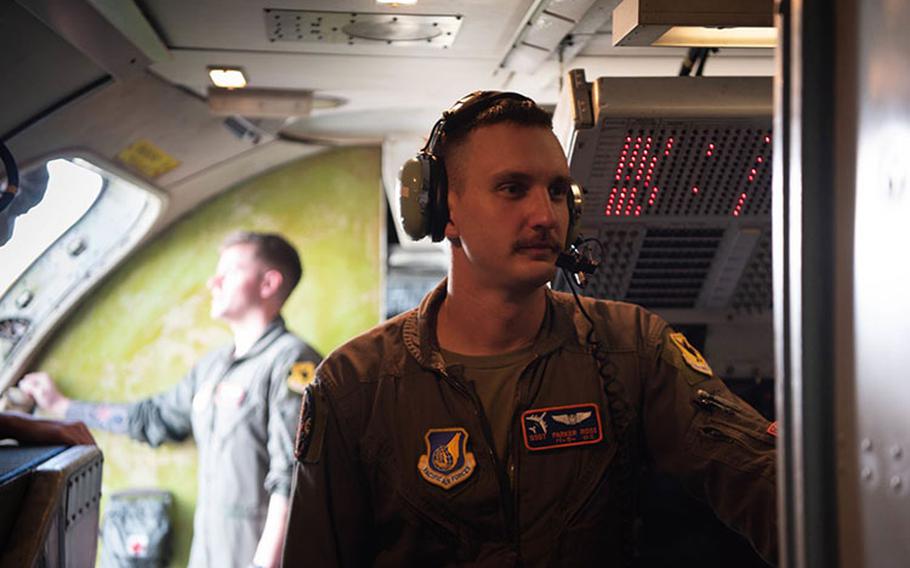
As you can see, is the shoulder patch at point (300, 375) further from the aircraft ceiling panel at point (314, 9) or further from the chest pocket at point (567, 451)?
the chest pocket at point (567, 451)

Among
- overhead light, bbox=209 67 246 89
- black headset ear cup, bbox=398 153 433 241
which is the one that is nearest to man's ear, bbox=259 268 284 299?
overhead light, bbox=209 67 246 89

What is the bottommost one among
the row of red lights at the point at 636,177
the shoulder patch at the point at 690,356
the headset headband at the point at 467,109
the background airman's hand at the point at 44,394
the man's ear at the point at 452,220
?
the background airman's hand at the point at 44,394

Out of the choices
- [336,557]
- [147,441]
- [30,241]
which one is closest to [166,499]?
[147,441]

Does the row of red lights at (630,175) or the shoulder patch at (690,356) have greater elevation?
the row of red lights at (630,175)

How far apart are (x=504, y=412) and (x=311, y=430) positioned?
442 mm

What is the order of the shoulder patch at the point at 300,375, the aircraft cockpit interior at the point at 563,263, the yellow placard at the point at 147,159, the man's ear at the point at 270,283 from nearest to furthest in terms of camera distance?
the aircraft cockpit interior at the point at 563,263 → the yellow placard at the point at 147,159 → the shoulder patch at the point at 300,375 → the man's ear at the point at 270,283

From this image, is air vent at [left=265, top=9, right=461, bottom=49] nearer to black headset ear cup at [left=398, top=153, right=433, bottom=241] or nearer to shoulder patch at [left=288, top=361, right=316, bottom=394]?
black headset ear cup at [left=398, top=153, right=433, bottom=241]

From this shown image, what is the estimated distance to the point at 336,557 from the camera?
221 cm

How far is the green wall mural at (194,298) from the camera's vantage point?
6090 mm

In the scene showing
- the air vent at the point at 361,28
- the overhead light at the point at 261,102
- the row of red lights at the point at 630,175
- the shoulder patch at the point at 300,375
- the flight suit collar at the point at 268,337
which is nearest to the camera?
the row of red lights at the point at 630,175

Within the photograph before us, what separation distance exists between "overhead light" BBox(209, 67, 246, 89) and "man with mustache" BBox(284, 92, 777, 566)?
6.49 feet

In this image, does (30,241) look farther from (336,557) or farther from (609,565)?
(609,565)

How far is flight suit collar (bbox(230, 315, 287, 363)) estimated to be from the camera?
577 cm

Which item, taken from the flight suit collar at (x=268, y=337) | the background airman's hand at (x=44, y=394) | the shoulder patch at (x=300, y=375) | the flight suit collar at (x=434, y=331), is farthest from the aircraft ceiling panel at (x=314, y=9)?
the background airman's hand at (x=44, y=394)
